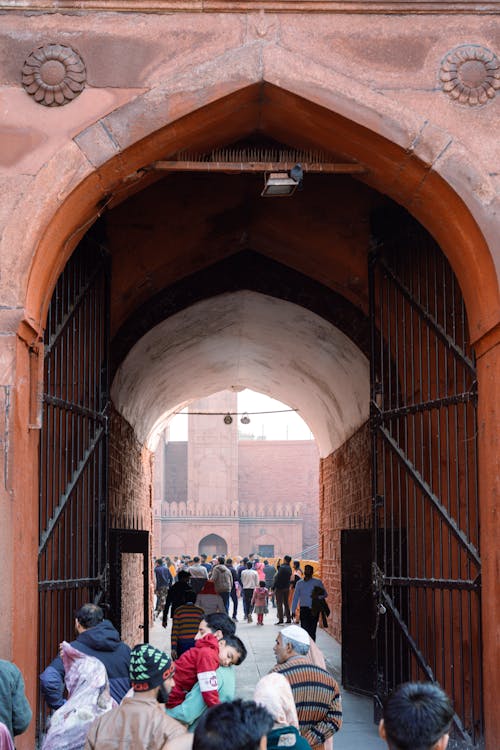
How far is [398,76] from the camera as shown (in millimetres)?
6324

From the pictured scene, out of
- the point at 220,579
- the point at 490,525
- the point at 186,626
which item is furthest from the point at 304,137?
the point at 220,579

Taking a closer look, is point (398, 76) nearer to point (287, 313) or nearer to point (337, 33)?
point (337, 33)

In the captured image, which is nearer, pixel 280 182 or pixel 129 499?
pixel 280 182

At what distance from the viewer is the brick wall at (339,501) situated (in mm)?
11812

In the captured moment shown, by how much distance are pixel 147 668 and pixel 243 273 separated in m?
6.69

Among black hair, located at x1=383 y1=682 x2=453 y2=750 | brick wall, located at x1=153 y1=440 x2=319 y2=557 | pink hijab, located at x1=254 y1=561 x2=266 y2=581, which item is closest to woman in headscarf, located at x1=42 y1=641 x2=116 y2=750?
black hair, located at x1=383 y1=682 x2=453 y2=750

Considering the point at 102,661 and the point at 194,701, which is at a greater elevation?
the point at 102,661

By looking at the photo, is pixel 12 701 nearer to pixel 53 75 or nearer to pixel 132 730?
pixel 132 730

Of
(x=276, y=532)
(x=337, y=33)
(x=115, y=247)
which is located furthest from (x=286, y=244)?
(x=276, y=532)

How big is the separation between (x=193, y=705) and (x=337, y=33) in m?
3.91

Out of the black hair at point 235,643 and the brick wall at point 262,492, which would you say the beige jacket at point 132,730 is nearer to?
the black hair at point 235,643

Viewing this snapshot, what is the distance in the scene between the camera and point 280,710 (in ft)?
13.5

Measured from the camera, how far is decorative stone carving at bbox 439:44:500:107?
20.6 ft

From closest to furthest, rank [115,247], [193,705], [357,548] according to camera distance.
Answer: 1. [193,705]
2. [115,247]
3. [357,548]
